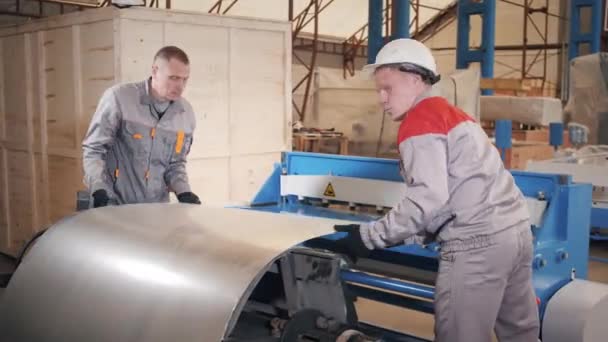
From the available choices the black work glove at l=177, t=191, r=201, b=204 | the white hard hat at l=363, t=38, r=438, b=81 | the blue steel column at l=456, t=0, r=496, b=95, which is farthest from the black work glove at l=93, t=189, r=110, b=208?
the blue steel column at l=456, t=0, r=496, b=95

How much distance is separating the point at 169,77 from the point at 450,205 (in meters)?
1.69

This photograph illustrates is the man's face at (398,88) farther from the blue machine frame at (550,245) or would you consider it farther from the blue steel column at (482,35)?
the blue steel column at (482,35)

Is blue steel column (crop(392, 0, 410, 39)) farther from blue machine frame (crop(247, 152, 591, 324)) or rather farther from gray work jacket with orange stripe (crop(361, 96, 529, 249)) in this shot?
gray work jacket with orange stripe (crop(361, 96, 529, 249))

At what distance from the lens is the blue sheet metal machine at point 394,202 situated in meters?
2.88

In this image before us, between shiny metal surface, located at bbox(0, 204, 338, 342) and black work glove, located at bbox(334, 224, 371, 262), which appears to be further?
black work glove, located at bbox(334, 224, 371, 262)

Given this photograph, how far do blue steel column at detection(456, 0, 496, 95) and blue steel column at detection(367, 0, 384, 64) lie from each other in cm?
109

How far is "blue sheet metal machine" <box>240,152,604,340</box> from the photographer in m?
2.88

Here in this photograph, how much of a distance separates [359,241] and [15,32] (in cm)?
472

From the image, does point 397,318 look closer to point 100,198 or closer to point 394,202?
point 394,202

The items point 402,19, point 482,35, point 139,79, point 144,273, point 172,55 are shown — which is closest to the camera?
point 144,273

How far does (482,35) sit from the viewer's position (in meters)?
8.30

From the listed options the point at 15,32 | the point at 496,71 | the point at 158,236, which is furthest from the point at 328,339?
the point at 496,71

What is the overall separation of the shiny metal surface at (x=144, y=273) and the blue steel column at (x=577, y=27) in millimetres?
9484

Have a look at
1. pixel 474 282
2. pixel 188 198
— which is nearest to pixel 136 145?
pixel 188 198
